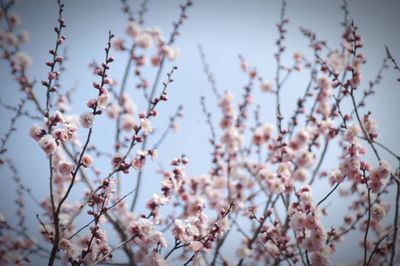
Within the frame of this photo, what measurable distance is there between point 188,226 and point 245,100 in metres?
3.62

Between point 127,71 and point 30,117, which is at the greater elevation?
point 127,71

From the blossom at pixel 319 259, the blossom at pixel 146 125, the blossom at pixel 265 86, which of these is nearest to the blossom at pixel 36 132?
the blossom at pixel 146 125

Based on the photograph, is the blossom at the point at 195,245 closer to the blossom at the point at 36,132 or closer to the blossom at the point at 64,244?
the blossom at the point at 64,244

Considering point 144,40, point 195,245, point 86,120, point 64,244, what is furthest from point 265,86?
point 64,244

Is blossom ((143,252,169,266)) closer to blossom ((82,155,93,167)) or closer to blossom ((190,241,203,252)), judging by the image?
blossom ((190,241,203,252))

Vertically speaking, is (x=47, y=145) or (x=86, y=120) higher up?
(x=86, y=120)

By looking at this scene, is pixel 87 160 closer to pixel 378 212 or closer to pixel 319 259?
pixel 319 259

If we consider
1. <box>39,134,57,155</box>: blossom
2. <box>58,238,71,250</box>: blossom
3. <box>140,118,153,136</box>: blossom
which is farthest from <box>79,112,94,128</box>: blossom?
<box>58,238,71,250</box>: blossom

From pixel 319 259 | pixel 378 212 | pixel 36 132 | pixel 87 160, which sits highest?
pixel 36 132

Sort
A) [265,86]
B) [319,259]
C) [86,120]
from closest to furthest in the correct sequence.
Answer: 1. [86,120]
2. [319,259]
3. [265,86]

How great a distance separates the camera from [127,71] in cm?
540

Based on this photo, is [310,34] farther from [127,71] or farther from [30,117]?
[30,117]

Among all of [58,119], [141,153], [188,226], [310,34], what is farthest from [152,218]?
[310,34]

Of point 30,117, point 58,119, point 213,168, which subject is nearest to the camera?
point 58,119
